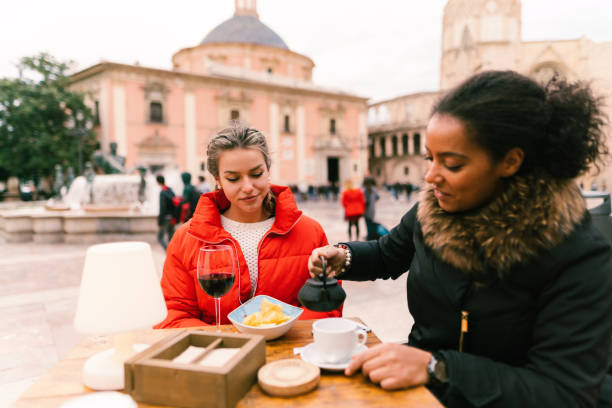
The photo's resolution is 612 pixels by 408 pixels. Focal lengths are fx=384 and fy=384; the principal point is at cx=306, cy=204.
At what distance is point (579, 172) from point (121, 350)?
5.36ft

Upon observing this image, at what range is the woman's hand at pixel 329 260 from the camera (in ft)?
5.54

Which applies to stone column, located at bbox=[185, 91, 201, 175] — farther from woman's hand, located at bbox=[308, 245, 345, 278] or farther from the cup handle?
the cup handle

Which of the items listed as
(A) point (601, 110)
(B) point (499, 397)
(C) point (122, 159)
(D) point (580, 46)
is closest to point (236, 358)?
(B) point (499, 397)

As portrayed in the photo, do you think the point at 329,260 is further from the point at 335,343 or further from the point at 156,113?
the point at 156,113

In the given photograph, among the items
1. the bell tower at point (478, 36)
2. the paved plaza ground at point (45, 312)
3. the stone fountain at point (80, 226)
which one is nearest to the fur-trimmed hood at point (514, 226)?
the paved plaza ground at point (45, 312)

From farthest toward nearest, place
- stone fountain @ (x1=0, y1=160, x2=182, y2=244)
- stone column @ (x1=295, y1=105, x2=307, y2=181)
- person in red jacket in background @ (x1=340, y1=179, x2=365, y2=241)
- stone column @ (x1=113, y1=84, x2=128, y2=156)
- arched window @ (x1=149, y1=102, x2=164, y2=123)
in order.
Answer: stone column @ (x1=295, y1=105, x2=307, y2=181) < arched window @ (x1=149, y1=102, x2=164, y2=123) < stone column @ (x1=113, y1=84, x2=128, y2=156) < stone fountain @ (x1=0, y1=160, x2=182, y2=244) < person in red jacket in background @ (x1=340, y1=179, x2=365, y2=241)

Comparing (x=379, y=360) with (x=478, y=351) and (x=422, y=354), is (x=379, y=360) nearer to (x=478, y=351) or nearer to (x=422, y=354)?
(x=422, y=354)

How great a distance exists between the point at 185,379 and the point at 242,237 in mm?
1206

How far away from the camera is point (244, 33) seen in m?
33.2

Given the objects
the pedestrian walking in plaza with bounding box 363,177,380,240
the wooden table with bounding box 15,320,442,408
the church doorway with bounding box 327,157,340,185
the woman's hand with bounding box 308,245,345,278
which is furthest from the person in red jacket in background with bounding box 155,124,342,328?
the church doorway with bounding box 327,157,340,185

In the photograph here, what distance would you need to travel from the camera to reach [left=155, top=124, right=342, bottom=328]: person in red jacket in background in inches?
74.7

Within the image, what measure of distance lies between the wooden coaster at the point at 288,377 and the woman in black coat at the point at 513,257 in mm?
126

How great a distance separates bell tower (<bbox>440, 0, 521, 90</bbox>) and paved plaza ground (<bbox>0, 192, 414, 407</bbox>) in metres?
14.6

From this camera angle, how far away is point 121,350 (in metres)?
1.27
